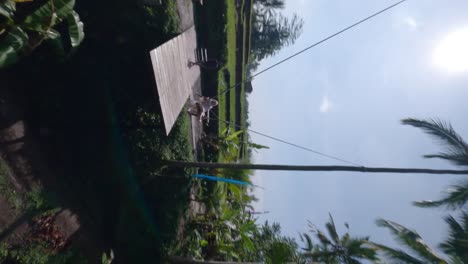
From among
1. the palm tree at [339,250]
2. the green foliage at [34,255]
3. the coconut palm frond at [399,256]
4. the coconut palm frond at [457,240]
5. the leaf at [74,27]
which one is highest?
the leaf at [74,27]

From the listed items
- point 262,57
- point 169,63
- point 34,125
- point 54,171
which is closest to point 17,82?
point 34,125

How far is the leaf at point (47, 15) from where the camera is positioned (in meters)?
5.28

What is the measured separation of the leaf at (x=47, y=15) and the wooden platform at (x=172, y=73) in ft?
4.82

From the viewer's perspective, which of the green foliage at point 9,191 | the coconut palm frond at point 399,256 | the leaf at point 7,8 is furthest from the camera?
the coconut palm frond at point 399,256

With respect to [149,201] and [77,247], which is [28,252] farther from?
[149,201]

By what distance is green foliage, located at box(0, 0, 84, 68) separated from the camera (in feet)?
16.5

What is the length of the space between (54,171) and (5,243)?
2.11 m

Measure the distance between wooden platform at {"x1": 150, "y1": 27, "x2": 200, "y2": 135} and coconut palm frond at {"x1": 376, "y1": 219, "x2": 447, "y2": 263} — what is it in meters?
6.14

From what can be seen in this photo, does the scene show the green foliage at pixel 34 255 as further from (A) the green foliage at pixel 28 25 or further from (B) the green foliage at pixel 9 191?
(A) the green foliage at pixel 28 25

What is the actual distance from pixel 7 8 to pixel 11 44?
1.69ft

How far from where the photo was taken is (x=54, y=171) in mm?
7363

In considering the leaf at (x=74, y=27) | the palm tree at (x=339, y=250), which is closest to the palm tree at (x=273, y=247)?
the palm tree at (x=339, y=250)

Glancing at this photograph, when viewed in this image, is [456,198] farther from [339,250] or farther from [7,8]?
[7,8]

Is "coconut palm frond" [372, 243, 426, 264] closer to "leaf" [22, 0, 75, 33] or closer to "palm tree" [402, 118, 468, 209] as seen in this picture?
"palm tree" [402, 118, 468, 209]
